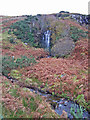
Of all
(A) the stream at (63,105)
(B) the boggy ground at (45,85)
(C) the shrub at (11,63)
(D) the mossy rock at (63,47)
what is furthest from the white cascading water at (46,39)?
(A) the stream at (63,105)

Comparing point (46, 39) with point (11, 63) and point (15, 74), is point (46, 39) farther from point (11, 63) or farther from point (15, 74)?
point (15, 74)

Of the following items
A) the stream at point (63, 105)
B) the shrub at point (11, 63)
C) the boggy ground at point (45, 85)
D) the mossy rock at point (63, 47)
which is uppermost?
the mossy rock at point (63, 47)

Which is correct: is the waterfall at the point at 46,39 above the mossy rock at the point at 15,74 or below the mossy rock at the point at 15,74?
above

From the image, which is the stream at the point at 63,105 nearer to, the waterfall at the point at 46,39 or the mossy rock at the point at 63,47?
the mossy rock at the point at 63,47

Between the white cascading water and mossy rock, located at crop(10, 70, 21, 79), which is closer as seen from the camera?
mossy rock, located at crop(10, 70, 21, 79)

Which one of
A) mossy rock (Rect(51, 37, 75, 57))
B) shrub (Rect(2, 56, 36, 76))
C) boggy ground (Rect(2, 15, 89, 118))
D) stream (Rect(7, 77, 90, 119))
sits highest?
mossy rock (Rect(51, 37, 75, 57))

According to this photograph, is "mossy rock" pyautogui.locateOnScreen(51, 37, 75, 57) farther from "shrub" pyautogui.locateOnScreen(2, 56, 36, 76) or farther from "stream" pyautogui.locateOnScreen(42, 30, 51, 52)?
"shrub" pyautogui.locateOnScreen(2, 56, 36, 76)

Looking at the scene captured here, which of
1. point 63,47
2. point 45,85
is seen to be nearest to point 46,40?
point 63,47

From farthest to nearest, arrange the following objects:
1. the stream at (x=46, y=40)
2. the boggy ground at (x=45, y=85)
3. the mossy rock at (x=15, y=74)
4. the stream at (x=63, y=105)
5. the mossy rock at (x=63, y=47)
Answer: the stream at (x=46, y=40) → the mossy rock at (x=63, y=47) → the mossy rock at (x=15, y=74) → the stream at (x=63, y=105) → the boggy ground at (x=45, y=85)

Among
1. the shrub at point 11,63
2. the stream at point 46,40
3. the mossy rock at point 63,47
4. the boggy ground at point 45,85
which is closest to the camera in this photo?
the boggy ground at point 45,85

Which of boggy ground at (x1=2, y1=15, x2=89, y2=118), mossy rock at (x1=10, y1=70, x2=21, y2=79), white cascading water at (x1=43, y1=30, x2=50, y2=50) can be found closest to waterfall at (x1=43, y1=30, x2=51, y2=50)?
white cascading water at (x1=43, y1=30, x2=50, y2=50)

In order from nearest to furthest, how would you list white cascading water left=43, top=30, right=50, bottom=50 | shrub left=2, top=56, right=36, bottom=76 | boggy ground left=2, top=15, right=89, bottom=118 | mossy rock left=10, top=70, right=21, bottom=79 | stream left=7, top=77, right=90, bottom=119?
1. boggy ground left=2, top=15, right=89, bottom=118
2. stream left=7, top=77, right=90, bottom=119
3. mossy rock left=10, top=70, right=21, bottom=79
4. shrub left=2, top=56, right=36, bottom=76
5. white cascading water left=43, top=30, right=50, bottom=50

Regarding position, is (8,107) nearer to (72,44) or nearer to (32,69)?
(32,69)

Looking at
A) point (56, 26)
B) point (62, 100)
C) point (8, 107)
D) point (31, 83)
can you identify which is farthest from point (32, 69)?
point (56, 26)
